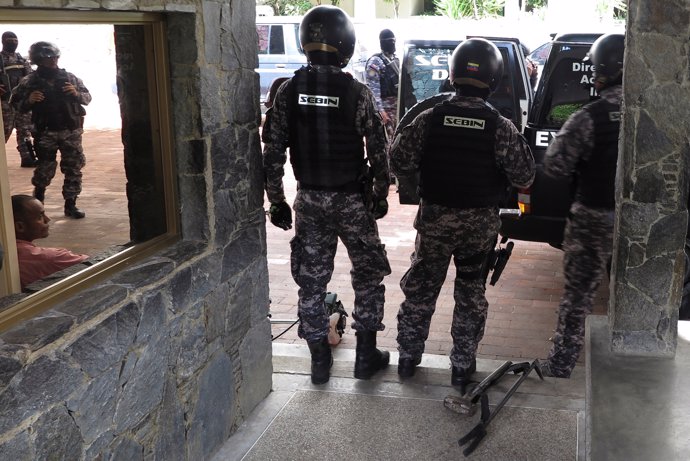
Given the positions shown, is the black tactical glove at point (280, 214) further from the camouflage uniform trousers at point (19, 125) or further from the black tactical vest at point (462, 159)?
the camouflage uniform trousers at point (19, 125)

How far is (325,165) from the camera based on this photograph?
4.70 metres

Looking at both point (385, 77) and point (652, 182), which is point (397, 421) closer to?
point (652, 182)

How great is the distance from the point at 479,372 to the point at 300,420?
4.08 feet

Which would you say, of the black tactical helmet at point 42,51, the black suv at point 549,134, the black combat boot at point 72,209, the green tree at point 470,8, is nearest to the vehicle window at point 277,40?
the black suv at point 549,134

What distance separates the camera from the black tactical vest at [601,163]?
4.59 metres

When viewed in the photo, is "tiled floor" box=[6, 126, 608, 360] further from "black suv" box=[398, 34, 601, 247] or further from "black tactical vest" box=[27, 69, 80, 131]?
"black suv" box=[398, 34, 601, 247]

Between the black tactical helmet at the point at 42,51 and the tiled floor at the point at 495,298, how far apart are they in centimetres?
324

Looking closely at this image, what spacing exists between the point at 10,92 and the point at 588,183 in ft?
10.5

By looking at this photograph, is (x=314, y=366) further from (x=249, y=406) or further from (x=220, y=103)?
(x=220, y=103)

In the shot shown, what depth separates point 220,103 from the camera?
158 inches

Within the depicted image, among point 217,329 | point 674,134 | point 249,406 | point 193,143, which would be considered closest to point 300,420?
point 249,406

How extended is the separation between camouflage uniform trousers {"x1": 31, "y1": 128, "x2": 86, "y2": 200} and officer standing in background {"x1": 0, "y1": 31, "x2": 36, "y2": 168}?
4 centimetres

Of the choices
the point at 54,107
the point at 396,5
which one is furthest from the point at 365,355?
the point at 396,5

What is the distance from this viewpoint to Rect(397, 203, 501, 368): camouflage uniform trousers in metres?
4.72
